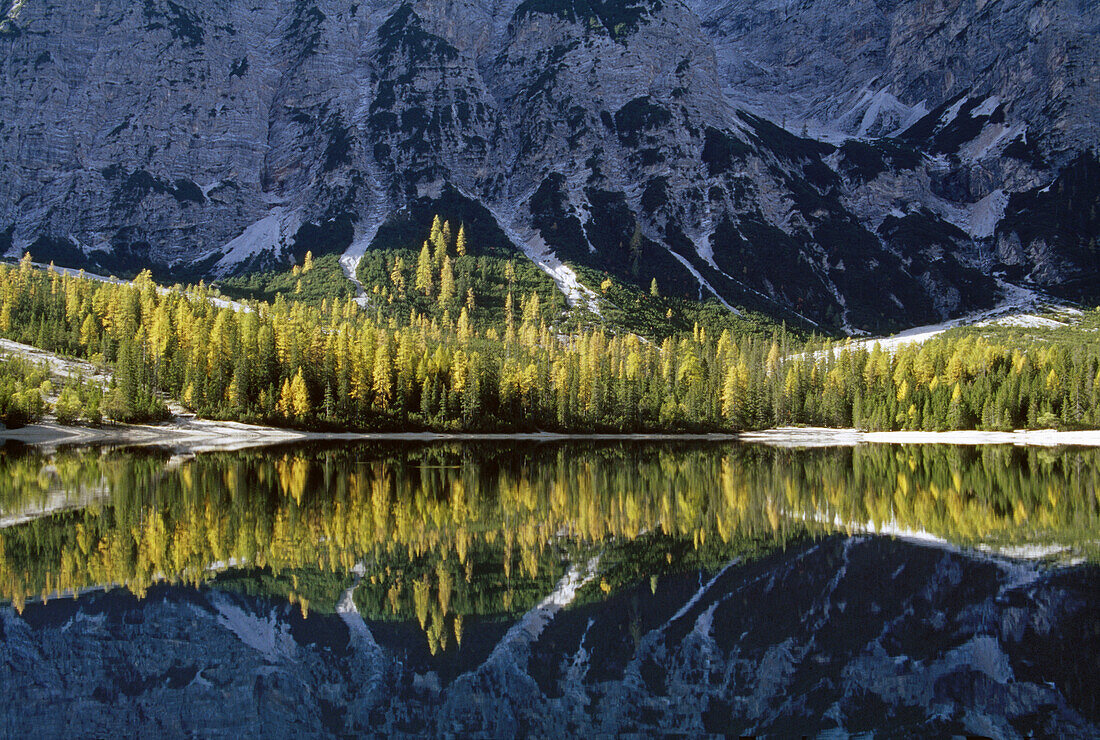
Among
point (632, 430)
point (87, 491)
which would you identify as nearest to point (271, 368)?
point (632, 430)

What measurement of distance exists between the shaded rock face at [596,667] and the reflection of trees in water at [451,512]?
8.07 feet

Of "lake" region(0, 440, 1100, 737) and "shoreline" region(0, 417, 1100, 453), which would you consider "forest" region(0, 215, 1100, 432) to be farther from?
"lake" region(0, 440, 1100, 737)

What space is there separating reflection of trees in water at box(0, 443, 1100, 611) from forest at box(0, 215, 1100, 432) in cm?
2957

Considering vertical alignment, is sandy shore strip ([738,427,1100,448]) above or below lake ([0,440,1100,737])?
below

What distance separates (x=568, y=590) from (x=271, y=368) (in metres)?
87.0

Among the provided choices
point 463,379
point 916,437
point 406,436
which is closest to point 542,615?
point 406,436

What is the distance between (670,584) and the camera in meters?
24.1

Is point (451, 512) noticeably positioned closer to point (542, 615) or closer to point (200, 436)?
point (542, 615)

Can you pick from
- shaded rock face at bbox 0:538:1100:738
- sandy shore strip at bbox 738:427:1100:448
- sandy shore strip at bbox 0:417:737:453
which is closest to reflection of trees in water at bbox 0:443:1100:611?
shaded rock face at bbox 0:538:1100:738

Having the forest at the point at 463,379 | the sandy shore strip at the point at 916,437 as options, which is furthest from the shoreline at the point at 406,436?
the forest at the point at 463,379

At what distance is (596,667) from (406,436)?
8287 cm

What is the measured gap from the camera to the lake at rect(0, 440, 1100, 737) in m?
15.4

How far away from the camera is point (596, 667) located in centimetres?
1794

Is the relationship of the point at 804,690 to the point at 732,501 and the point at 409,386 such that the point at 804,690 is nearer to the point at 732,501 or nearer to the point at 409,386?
the point at 732,501
